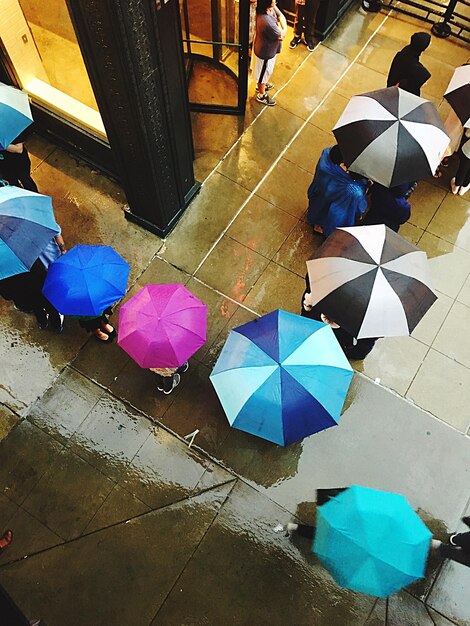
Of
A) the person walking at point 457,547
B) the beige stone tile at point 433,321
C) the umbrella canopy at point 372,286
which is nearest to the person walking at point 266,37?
the umbrella canopy at point 372,286

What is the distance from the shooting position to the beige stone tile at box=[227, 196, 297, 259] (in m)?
6.92

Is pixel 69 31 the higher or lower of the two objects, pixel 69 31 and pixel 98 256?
the higher

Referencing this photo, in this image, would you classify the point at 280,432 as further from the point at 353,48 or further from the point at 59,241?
the point at 353,48

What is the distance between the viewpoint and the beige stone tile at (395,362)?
20.2 feet

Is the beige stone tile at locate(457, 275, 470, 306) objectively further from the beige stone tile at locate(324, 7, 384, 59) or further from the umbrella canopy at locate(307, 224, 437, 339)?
the beige stone tile at locate(324, 7, 384, 59)

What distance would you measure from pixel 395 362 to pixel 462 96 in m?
3.05

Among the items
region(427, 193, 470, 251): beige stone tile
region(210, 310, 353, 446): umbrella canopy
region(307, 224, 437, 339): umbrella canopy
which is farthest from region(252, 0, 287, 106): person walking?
region(210, 310, 353, 446): umbrella canopy

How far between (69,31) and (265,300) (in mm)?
3704

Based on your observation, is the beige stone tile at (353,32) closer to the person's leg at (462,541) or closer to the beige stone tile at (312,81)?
the beige stone tile at (312,81)

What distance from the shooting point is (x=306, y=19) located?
8094 mm

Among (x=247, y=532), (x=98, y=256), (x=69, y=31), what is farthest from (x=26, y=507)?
(x=69, y=31)

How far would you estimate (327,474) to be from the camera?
5.68 metres

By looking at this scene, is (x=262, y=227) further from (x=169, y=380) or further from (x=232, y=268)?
(x=169, y=380)

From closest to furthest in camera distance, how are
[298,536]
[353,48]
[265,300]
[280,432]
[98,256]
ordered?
[280,432] → [98,256] → [298,536] → [265,300] → [353,48]
